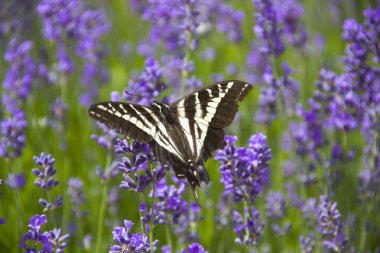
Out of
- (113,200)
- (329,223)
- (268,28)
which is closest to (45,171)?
(113,200)

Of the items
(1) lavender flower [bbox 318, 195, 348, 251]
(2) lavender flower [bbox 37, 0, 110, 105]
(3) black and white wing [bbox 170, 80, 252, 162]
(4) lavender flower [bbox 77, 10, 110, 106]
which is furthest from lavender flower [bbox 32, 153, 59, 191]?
(4) lavender flower [bbox 77, 10, 110, 106]

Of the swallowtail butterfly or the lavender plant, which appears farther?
the lavender plant

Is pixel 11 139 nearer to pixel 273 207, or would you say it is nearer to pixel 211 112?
pixel 211 112

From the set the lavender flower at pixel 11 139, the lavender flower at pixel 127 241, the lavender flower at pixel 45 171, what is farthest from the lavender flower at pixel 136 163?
the lavender flower at pixel 11 139

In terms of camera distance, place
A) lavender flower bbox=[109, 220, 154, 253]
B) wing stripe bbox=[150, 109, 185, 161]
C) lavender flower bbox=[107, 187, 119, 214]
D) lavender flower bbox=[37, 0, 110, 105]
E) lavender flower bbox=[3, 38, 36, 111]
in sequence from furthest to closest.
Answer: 1. lavender flower bbox=[37, 0, 110, 105]
2. lavender flower bbox=[3, 38, 36, 111]
3. lavender flower bbox=[107, 187, 119, 214]
4. wing stripe bbox=[150, 109, 185, 161]
5. lavender flower bbox=[109, 220, 154, 253]

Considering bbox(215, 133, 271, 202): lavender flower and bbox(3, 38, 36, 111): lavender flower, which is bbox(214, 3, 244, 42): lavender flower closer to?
bbox(3, 38, 36, 111): lavender flower

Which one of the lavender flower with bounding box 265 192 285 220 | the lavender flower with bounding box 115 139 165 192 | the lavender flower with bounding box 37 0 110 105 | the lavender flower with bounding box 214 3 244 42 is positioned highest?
the lavender flower with bounding box 214 3 244 42
